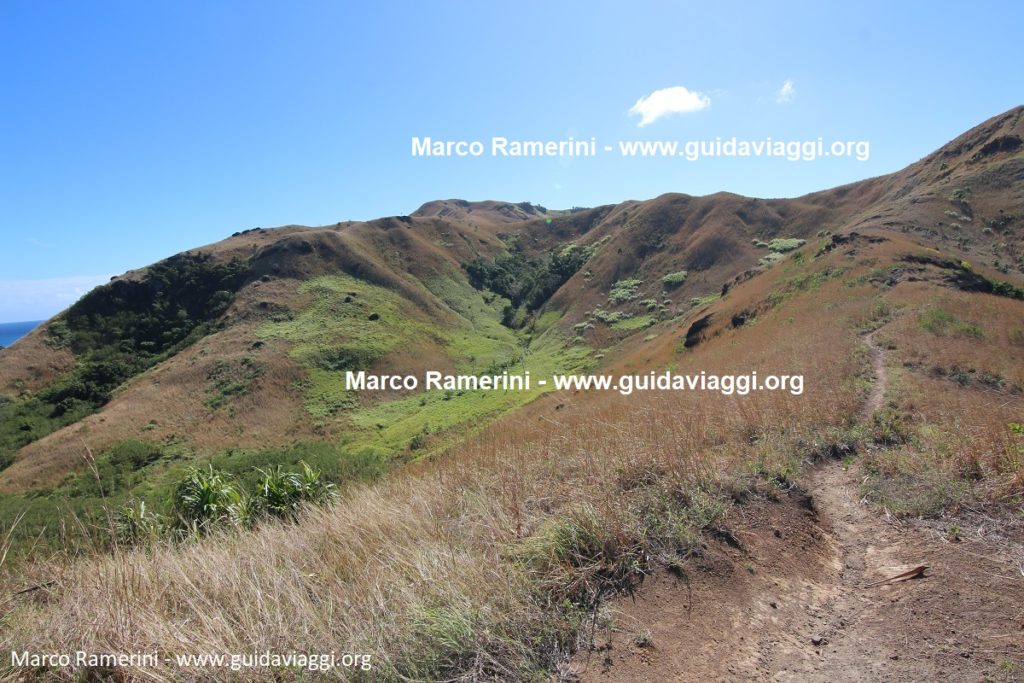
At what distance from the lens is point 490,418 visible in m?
28.0

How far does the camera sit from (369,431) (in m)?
37.1

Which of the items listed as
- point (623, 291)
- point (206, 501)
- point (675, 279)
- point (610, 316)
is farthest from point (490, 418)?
point (675, 279)

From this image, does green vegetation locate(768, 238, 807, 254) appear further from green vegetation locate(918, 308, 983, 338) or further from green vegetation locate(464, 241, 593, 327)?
green vegetation locate(918, 308, 983, 338)

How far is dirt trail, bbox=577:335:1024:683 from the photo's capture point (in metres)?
3.05

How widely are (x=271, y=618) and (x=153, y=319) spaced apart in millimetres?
70770

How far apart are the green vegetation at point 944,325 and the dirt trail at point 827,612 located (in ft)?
33.1

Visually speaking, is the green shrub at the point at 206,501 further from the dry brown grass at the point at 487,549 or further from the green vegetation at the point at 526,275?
the green vegetation at the point at 526,275

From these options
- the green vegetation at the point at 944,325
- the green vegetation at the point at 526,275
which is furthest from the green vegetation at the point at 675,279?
the green vegetation at the point at 944,325

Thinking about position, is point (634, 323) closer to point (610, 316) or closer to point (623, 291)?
point (610, 316)

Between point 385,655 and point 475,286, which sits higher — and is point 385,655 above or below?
below

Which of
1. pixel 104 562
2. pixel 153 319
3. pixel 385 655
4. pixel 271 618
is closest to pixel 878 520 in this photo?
pixel 385 655

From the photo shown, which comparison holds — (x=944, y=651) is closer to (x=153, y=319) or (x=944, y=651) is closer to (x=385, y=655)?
(x=385, y=655)

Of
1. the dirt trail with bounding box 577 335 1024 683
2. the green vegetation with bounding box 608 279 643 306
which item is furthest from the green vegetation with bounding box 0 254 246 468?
the dirt trail with bounding box 577 335 1024 683

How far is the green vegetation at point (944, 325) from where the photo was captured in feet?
38.3
